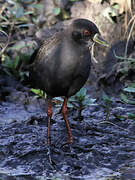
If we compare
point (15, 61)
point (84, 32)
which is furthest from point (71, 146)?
point (15, 61)

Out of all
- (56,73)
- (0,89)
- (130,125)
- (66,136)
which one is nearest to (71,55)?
(56,73)

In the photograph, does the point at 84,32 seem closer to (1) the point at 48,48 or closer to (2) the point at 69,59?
(2) the point at 69,59

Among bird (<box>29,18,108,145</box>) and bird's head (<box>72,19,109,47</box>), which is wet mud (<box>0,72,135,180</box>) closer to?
bird (<box>29,18,108,145</box>)

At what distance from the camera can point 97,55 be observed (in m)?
7.07

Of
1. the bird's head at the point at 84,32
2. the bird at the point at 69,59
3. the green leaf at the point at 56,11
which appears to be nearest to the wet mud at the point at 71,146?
the bird at the point at 69,59

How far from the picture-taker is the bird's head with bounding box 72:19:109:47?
14.0 feet

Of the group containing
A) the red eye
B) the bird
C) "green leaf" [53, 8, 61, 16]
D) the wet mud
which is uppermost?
"green leaf" [53, 8, 61, 16]

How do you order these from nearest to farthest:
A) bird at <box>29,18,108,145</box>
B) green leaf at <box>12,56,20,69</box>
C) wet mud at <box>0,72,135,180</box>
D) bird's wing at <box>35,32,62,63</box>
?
wet mud at <box>0,72,135,180</box>, bird at <box>29,18,108,145</box>, bird's wing at <box>35,32,62,63</box>, green leaf at <box>12,56,20,69</box>

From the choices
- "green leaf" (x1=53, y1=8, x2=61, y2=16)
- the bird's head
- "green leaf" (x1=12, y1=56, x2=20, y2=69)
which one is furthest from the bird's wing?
"green leaf" (x1=53, y1=8, x2=61, y2=16)

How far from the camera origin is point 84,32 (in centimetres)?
426

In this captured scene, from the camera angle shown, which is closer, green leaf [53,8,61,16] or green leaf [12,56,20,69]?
green leaf [12,56,20,69]

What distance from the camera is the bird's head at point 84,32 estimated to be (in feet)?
14.0

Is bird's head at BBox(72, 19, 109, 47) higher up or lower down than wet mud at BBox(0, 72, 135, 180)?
higher up

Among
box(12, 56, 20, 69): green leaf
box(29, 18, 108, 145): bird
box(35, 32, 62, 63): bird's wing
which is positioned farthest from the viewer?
box(12, 56, 20, 69): green leaf
